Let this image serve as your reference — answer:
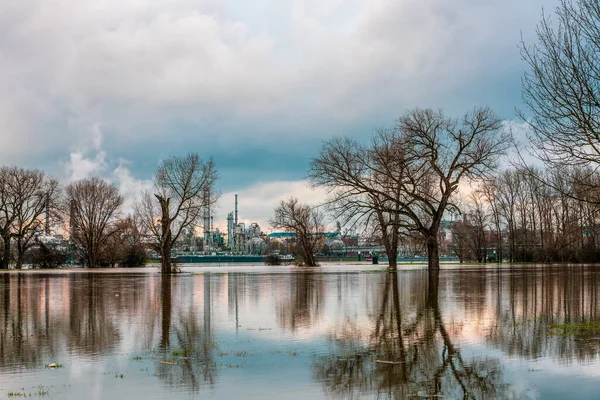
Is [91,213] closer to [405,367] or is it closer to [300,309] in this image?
[300,309]

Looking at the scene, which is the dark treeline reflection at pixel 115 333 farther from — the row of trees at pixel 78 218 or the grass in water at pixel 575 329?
the row of trees at pixel 78 218

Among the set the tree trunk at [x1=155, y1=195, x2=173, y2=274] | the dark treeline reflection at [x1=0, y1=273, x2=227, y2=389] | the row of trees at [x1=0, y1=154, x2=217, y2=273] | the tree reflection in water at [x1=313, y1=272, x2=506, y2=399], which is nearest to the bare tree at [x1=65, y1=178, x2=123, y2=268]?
the row of trees at [x1=0, y1=154, x2=217, y2=273]

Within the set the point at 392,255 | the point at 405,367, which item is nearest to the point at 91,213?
the point at 392,255

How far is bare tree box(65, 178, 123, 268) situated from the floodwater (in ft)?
220

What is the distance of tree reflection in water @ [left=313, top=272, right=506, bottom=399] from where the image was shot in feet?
24.5

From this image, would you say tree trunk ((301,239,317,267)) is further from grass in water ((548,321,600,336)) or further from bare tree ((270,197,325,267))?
grass in water ((548,321,600,336))

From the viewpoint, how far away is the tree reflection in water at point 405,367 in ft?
24.5

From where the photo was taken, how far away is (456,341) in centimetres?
1112

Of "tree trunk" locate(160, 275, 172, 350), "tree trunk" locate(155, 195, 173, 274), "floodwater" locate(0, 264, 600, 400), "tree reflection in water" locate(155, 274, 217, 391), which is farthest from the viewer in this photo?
"tree trunk" locate(155, 195, 173, 274)

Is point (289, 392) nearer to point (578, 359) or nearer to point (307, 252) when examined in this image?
point (578, 359)

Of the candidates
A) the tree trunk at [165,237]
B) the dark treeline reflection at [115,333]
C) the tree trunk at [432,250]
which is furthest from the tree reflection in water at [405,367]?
the tree trunk at [165,237]

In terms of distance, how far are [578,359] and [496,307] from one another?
8.21 metres

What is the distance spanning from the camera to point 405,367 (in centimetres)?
875

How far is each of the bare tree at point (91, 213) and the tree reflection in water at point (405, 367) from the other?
75.3 meters
